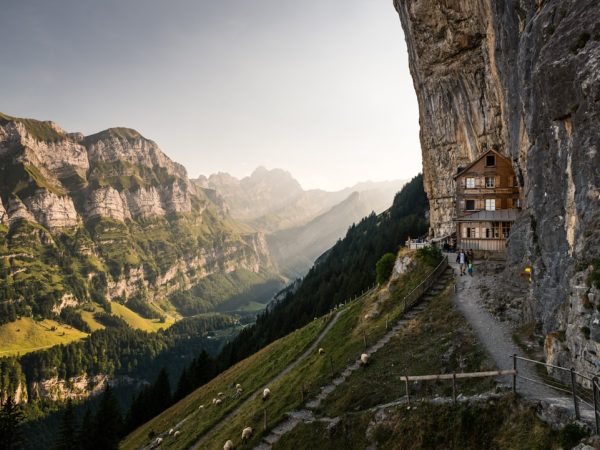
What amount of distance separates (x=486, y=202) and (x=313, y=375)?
3874 centimetres

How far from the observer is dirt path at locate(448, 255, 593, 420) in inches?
765

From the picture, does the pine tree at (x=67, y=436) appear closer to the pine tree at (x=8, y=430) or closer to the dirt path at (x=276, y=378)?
the pine tree at (x=8, y=430)

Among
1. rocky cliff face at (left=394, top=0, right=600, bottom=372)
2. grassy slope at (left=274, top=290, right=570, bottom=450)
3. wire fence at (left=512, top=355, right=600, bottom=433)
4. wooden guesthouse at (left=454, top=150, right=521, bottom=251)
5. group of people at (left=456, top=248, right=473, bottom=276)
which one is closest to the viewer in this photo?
wire fence at (left=512, top=355, right=600, bottom=433)

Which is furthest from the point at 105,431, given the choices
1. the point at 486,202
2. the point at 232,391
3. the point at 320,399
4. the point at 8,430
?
the point at 486,202

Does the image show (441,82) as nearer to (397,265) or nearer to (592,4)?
(397,265)

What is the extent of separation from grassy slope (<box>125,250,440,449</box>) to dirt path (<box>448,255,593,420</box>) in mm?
6579

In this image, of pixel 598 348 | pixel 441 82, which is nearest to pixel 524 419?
pixel 598 348

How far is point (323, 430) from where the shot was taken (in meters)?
26.6

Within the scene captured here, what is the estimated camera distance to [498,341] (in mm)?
29047

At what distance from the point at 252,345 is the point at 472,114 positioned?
98175 millimetres

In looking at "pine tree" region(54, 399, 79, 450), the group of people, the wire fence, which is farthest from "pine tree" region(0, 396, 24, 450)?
the wire fence

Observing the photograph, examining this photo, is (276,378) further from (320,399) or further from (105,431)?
(105,431)

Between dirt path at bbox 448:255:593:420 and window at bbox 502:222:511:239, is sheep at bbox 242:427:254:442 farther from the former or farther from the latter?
window at bbox 502:222:511:239

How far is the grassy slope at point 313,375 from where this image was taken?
35875 millimetres
